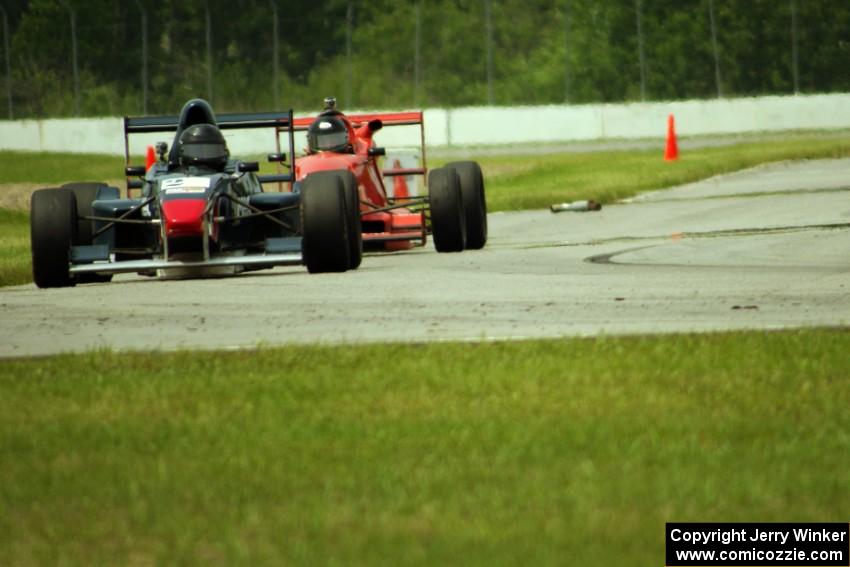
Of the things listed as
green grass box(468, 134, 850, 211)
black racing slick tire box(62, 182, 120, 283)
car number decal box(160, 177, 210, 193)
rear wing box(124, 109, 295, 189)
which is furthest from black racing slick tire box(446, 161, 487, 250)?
green grass box(468, 134, 850, 211)

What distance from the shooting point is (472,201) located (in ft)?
52.6

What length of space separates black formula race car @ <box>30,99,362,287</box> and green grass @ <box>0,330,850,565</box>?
4334mm

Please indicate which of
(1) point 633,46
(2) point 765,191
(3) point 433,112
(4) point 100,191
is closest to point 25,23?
(3) point 433,112

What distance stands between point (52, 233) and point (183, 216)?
101cm

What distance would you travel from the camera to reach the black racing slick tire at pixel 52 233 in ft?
44.0

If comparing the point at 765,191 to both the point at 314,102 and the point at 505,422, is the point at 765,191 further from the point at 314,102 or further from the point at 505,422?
the point at 314,102

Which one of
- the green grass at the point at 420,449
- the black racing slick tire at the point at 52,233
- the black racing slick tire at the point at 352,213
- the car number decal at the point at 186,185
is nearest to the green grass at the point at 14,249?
the black racing slick tire at the point at 52,233

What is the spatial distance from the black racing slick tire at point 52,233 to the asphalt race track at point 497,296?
157mm

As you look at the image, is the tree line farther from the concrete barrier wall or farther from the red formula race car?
the red formula race car

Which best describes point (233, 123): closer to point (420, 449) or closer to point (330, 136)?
point (330, 136)

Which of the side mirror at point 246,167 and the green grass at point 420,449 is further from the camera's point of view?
the side mirror at point 246,167

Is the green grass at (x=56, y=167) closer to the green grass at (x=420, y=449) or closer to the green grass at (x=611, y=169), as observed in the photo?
the green grass at (x=611, y=169)

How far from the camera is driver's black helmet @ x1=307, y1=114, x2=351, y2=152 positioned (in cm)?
1711

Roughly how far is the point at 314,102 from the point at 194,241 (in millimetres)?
34588
